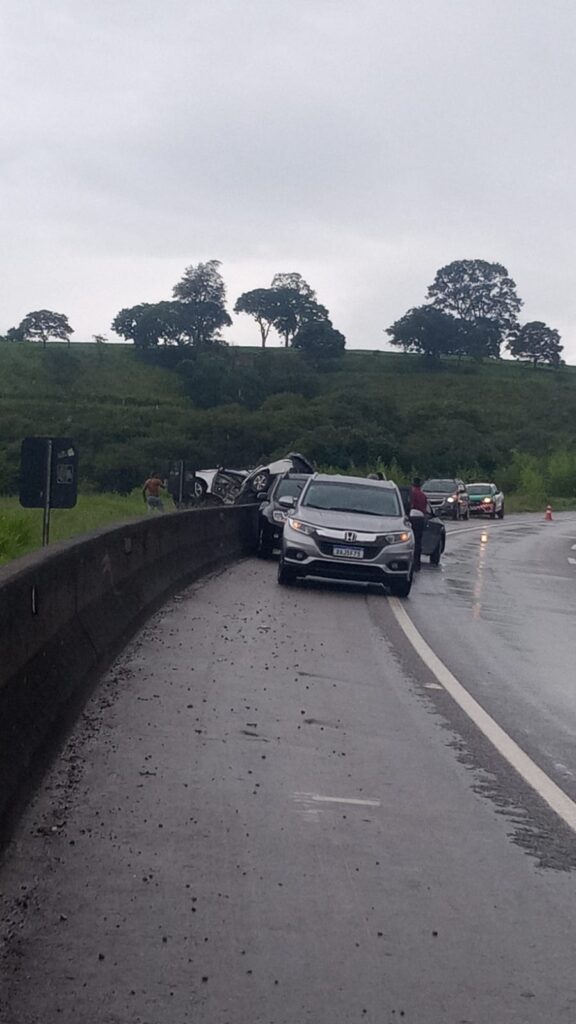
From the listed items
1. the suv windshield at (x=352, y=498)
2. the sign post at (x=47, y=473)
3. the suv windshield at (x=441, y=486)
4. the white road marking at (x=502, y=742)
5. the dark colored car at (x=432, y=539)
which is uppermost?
the sign post at (x=47, y=473)

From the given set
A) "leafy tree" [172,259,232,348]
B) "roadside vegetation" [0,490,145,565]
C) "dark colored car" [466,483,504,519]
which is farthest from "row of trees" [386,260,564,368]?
"roadside vegetation" [0,490,145,565]

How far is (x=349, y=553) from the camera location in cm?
1938

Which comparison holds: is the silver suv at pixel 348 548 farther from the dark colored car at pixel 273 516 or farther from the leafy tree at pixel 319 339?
the leafy tree at pixel 319 339

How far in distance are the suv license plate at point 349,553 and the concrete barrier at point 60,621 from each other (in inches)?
126

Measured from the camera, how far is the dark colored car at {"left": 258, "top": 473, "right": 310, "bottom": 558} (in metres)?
25.2

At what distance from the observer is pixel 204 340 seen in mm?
145125

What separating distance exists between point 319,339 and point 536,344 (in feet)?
91.8

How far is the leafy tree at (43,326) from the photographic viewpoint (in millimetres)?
154500

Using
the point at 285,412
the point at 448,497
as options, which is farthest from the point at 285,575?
the point at 285,412

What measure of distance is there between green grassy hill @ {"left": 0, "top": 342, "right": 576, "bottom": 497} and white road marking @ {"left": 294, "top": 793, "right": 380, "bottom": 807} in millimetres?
63313

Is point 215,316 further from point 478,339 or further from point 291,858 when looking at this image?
point 291,858

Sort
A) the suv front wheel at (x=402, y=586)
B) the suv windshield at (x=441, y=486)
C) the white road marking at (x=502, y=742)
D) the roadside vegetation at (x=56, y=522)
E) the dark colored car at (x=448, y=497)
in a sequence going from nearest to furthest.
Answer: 1. the white road marking at (x=502, y=742)
2. the suv front wheel at (x=402, y=586)
3. the roadside vegetation at (x=56, y=522)
4. the dark colored car at (x=448, y=497)
5. the suv windshield at (x=441, y=486)

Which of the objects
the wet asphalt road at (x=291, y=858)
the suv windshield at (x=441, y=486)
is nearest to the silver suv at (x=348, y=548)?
the wet asphalt road at (x=291, y=858)

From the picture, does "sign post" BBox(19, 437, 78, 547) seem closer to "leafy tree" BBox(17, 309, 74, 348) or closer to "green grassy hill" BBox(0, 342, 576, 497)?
"green grassy hill" BBox(0, 342, 576, 497)
